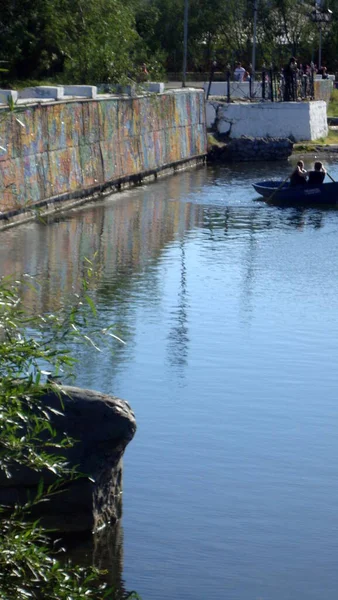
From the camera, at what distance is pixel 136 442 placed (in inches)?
499

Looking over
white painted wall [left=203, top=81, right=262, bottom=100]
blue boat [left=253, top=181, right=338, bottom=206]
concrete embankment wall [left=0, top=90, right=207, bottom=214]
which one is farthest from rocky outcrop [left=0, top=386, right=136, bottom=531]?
white painted wall [left=203, top=81, right=262, bottom=100]

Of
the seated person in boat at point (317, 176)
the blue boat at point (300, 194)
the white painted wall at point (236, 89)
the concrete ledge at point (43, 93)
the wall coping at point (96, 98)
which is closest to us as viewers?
the wall coping at point (96, 98)

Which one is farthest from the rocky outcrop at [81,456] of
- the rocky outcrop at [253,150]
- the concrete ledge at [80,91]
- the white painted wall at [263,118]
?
the white painted wall at [263,118]

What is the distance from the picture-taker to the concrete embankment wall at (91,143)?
2812 cm

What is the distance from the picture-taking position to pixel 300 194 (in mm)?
32844

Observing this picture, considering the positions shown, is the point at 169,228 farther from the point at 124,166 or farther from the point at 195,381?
the point at 195,381

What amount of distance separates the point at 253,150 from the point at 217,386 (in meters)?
32.6

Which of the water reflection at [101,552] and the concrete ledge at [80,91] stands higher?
the concrete ledge at [80,91]

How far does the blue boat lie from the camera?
107 ft

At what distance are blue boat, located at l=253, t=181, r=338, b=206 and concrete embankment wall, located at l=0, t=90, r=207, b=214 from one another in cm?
479

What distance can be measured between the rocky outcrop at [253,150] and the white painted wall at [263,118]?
951 mm

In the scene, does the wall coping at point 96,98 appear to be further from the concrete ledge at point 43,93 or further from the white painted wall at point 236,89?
the white painted wall at point 236,89

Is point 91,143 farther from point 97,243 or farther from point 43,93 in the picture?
point 97,243

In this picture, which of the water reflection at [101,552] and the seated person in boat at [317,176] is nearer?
the water reflection at [101,552]
